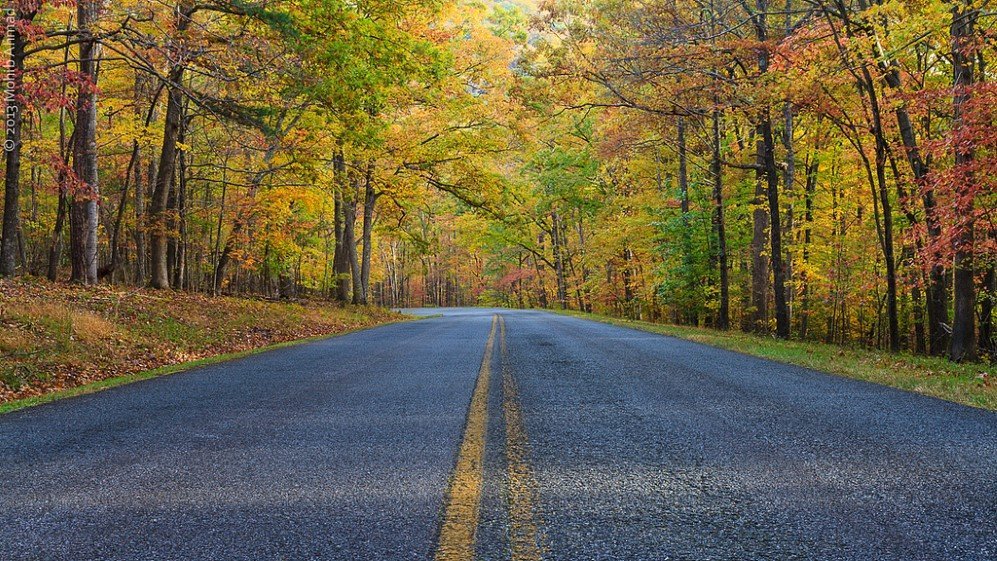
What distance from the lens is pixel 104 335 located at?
9961 mm

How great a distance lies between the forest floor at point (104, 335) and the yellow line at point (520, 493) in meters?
5.09

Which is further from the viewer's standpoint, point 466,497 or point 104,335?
point 104,335

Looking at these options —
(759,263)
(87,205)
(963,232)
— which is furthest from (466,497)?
(759,263)

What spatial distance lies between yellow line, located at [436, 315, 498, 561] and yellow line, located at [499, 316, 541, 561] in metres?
0.16

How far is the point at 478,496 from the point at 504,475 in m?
0.34

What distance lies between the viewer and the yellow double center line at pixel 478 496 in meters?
2.28

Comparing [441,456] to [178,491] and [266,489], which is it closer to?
[266,489]

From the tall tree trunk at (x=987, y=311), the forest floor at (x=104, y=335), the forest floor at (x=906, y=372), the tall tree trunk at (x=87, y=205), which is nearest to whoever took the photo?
the forest floor at (x=906, y=372)

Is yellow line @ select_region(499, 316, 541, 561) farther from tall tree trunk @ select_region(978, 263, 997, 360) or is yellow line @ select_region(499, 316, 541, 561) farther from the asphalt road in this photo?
tall tree trunk @ select_region(978, 263, 997, 360)

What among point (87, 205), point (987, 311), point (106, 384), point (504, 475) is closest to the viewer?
point (504, 475)

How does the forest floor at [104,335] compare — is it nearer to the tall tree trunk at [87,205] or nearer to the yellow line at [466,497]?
the tall tree trunk at [87,205]

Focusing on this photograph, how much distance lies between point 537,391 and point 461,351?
4.49 meters

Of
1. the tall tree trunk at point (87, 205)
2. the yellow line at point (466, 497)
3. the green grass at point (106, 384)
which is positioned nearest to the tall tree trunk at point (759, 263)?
the green grass at point (106, 384)

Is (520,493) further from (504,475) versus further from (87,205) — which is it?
(87,205)
